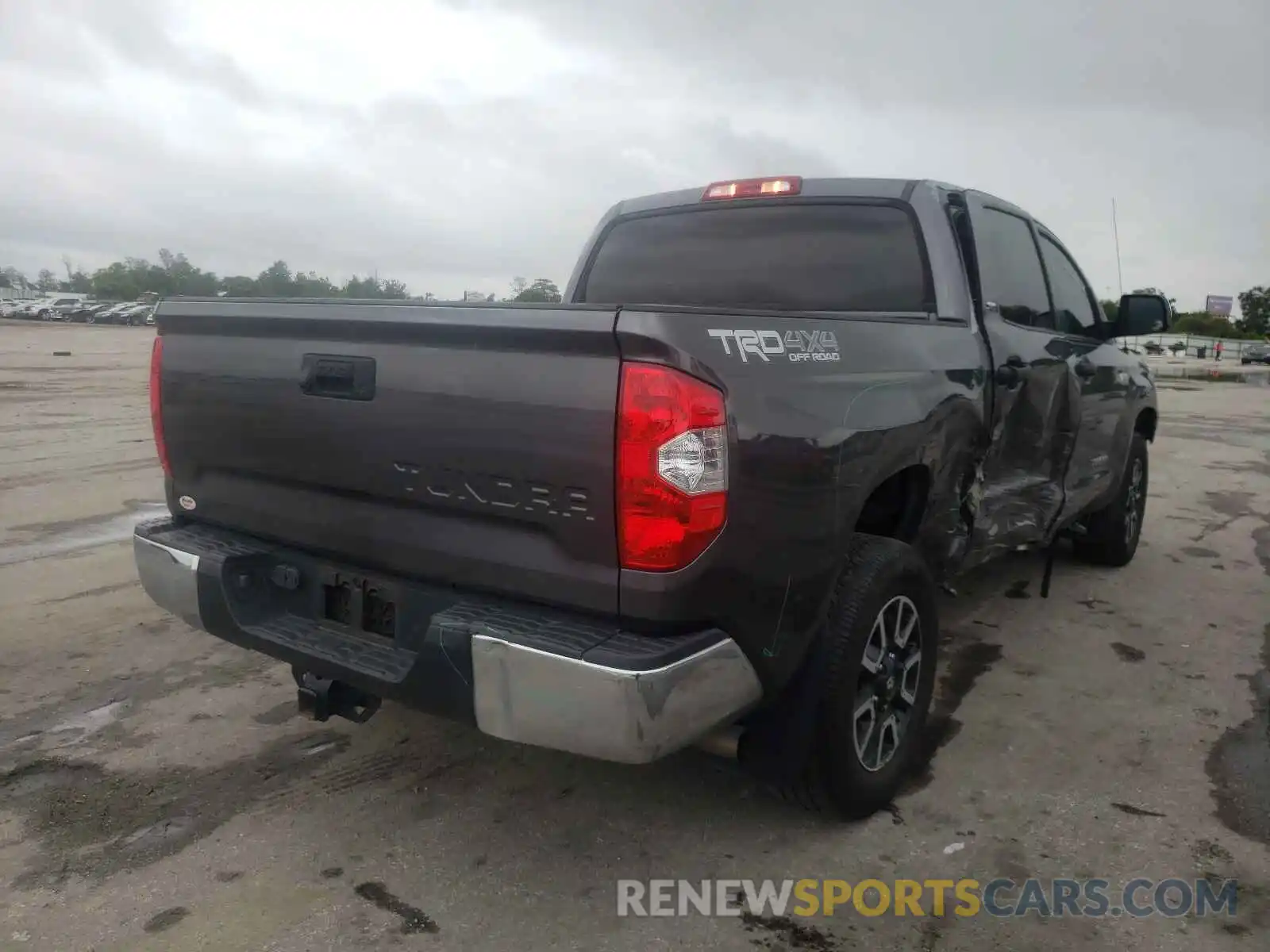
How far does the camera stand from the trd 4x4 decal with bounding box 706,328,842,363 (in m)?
2.35

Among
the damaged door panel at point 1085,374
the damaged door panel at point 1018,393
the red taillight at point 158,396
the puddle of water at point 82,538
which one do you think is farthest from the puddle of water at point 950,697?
the puddle of water at point 82,538

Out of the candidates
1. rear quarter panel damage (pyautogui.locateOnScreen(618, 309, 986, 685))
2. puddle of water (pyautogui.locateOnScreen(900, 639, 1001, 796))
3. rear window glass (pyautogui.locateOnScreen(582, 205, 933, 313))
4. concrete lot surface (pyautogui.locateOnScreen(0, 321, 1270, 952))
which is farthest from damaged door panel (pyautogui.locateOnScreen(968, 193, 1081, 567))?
rear quarter panel damage (pyautogui.locateOnScreen(618, 309, 986, 685))

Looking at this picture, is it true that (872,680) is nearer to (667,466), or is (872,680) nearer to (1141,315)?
(667,466)

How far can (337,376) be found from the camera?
8.77 ft

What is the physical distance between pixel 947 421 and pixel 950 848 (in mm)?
1323

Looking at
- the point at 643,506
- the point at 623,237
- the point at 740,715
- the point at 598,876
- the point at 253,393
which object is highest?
the point at 623,237

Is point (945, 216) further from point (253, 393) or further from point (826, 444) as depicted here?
point (253, 393)

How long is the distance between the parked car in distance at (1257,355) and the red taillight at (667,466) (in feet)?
211

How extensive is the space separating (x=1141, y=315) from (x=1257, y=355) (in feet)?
212

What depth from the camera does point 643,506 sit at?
2.24 meters

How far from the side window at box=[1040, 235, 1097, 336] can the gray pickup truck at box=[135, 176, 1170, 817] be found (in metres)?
1.13

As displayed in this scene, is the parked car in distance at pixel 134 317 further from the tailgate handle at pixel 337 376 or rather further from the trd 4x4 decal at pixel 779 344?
the trd 4x4 decal at pixel 779 344

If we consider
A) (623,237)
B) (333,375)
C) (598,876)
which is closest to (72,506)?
(623,237)

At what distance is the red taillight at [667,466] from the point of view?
2215mm
